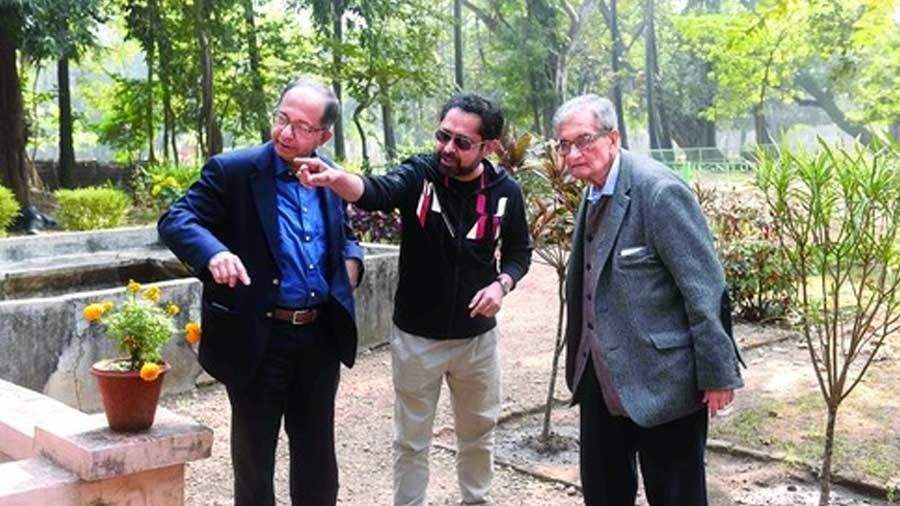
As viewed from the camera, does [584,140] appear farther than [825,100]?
No

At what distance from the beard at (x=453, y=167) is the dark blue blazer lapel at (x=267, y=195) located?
61 cm

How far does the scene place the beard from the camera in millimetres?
3213

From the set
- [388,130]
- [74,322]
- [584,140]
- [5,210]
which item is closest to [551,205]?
[584,140]

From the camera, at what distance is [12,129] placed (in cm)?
1535

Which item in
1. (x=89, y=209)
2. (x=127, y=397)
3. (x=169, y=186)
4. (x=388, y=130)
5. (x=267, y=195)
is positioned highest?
(x=388, y=130)

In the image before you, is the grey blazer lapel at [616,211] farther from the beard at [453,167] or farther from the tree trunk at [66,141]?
the tree trunk at [66,141]

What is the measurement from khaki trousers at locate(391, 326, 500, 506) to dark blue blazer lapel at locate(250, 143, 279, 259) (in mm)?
757

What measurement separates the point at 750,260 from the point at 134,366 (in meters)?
6.65

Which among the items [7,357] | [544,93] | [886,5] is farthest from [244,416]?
[544,93]

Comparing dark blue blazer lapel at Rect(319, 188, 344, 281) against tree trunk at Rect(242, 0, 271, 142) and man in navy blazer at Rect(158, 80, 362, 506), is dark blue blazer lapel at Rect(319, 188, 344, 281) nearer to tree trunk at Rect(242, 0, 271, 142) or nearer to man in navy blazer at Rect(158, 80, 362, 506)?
man in navy blazer at Rect(158, 80, 362, 506)

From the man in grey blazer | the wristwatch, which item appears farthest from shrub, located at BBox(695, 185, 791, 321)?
the man in grey blazer

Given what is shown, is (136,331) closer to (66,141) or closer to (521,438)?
(521,438)

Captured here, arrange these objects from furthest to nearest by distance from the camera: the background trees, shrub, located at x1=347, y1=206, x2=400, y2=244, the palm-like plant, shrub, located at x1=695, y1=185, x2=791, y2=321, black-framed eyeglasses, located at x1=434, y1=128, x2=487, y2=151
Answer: the background trees
shrub, located at x1=347, y1=206, x2=400, y2=244
shrub, located at x1=695, y1=185, x2=791, y2=321
the palm-like plant
black-framed eyeglasses, located at x1=434, y1=128, x2=487, y2=151

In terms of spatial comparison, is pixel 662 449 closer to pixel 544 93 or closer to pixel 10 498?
pixel 10 498
